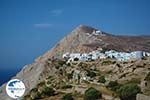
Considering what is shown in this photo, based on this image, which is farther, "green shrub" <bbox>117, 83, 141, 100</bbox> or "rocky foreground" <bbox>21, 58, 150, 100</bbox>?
"rocky foreground" <bbox>21, 58, 150, 100</bbox>

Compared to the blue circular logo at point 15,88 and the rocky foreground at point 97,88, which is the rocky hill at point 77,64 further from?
the blue circular logo at point 15,88

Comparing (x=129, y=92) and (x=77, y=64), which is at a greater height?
(x=77, y=64)

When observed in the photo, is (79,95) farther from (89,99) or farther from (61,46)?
(61,46)

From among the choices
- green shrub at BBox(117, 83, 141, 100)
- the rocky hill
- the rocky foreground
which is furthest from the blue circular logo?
the rocky hill

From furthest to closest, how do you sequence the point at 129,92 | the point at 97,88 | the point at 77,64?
the point at 77,64, the point at 97,88, the point at 129,92

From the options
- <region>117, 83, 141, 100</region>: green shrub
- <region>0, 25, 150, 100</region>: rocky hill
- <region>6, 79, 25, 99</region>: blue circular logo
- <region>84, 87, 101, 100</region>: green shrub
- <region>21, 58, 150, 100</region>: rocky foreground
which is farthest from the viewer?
<region>0, 25, 150, 100</region>: rocky hill

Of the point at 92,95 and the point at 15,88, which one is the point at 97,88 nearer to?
the point at 92,95

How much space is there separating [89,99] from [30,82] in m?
14.2

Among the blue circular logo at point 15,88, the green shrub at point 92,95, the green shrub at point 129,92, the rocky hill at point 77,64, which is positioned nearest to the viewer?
the blue circular logo at point 15,88

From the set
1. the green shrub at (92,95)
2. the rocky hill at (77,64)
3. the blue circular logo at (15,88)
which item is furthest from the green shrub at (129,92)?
the blue circular logo at (15,88)

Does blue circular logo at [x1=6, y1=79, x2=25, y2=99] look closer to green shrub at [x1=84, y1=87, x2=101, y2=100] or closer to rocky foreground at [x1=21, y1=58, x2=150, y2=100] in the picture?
rocky foreground at [x1=21, y1=58, x2=150, y2=100]

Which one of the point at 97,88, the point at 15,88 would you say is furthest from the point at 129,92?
the point at 15,88

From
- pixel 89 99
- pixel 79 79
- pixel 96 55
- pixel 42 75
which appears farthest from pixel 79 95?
pixel 96 55

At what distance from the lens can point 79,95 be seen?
98.1 feet
